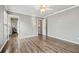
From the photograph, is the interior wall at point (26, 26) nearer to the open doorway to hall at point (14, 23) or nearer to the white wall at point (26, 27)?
the white wall at point (26, 27)

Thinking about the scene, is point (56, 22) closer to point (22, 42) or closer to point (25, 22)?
point (25, 22)

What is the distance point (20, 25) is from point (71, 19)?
2.86 m

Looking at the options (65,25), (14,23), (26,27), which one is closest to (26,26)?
(26,27)

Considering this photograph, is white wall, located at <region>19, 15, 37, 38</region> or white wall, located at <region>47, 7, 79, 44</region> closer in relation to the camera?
white wall, located at <region>19, 15, 37, 38</region>

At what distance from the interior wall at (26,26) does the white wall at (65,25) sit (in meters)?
1.00

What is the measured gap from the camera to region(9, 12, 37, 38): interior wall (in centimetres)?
413

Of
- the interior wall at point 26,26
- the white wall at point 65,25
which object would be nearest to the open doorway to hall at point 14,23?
the interior wall at point 26,26

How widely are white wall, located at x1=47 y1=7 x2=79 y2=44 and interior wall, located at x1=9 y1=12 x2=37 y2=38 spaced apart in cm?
100

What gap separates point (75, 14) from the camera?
505cm

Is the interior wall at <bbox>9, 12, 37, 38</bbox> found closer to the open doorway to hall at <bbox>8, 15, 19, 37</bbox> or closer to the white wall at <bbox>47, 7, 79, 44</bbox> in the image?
the open doorway to hall at <bbox>8, 15, 19, 37</bbox>

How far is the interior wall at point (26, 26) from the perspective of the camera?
413cm

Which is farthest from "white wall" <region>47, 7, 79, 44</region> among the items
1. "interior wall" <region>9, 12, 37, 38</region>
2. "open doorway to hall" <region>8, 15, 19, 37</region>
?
"open doorway to hall" <region>8, 15, 19, 37</region>

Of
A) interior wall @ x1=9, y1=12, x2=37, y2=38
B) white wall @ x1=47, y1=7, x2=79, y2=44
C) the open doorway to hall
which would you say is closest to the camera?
the open doorway to hall
